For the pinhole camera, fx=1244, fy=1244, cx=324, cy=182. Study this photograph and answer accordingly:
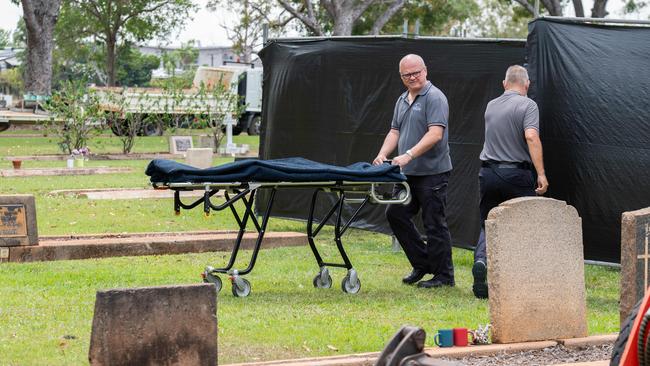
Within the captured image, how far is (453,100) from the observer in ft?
41.0

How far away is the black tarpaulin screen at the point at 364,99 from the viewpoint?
1230cm

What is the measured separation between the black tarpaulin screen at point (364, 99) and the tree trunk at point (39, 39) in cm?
3136

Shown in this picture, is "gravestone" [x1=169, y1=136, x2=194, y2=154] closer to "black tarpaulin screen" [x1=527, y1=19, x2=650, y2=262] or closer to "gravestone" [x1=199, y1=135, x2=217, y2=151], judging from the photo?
"gravestone" [x1=199, y1=135, x2=217, y2=151]

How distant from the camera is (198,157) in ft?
76.8

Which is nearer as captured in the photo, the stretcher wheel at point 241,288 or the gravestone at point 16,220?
the stretcher wheel at point 241,288

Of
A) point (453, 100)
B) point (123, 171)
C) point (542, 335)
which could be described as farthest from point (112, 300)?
point (123, 171)

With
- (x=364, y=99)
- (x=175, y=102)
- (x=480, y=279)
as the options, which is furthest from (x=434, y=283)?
(x=175, y=102)

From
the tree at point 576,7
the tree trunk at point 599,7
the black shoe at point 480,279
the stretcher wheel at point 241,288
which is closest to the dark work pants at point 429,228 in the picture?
the black shoe at point 480,279

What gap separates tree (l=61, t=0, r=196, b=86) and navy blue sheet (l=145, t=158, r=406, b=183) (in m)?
55.5

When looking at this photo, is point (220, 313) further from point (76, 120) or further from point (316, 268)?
point (76, 120)

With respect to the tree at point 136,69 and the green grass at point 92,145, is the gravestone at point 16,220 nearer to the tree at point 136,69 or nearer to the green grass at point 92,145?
the green grass at point 92,145

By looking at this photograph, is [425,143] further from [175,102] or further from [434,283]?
[175,102]

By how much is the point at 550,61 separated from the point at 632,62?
0.70 m

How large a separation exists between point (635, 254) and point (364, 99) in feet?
20.2
